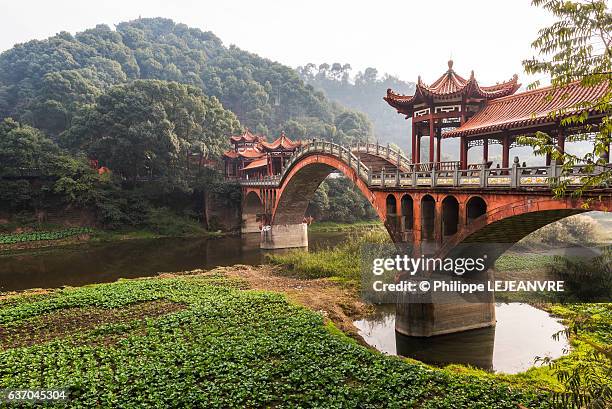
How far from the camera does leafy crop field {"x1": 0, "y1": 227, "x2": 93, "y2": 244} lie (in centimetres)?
3753

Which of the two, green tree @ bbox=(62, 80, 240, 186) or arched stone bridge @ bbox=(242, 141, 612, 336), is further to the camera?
green tree @ bbox=(62, 80, 240, 186)

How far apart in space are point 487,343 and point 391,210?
25.5 ft

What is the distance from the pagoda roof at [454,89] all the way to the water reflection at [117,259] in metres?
20.0

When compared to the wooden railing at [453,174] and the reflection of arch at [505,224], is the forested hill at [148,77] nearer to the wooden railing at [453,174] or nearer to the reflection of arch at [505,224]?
the wooden railing at [453,174]

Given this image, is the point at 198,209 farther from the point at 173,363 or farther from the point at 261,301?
the point at 173,363

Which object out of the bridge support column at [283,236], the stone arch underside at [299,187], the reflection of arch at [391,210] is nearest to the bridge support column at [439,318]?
the reflection of arch at [391,210]

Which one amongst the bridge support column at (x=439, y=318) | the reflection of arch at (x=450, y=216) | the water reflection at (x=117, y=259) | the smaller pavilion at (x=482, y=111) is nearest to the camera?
the smaller pavilion at (x=482, y=111)

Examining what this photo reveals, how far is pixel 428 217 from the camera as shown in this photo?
57.5 feet

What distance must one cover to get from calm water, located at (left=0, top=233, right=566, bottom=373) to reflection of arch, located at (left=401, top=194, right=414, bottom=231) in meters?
4.53

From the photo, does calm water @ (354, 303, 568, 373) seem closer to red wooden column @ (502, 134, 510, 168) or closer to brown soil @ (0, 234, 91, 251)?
red wooden column @ (502, 134, 510, 168)

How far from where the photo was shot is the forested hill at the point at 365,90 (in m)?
156

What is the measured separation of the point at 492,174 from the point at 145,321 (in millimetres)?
14588

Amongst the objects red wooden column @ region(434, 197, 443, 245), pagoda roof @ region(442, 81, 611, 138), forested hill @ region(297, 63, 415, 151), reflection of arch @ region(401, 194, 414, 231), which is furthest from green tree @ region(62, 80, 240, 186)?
forested hill @ region(297, 63, 415, 151)

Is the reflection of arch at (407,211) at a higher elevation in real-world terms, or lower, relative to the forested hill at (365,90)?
lower
